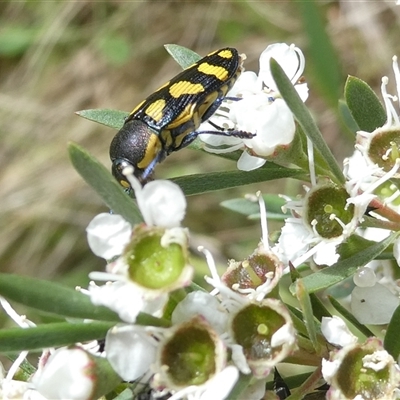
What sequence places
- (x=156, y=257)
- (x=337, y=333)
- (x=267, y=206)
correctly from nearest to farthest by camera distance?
(x=156, y=257) < (x=337, y=333) < (x=267, y=206)

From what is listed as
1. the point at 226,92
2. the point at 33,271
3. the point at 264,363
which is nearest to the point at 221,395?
the point at 264,363

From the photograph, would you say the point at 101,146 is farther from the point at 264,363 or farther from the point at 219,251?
the point at 264,363

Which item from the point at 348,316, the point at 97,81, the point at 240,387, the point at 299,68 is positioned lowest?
the point at 97,81

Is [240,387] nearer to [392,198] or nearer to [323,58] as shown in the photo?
[392,198]

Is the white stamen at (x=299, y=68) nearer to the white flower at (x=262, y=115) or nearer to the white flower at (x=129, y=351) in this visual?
the white flower at (x=262, y=115)

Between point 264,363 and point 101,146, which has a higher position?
point 264,363

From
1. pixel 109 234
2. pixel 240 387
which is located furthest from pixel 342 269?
pixel 109 234
